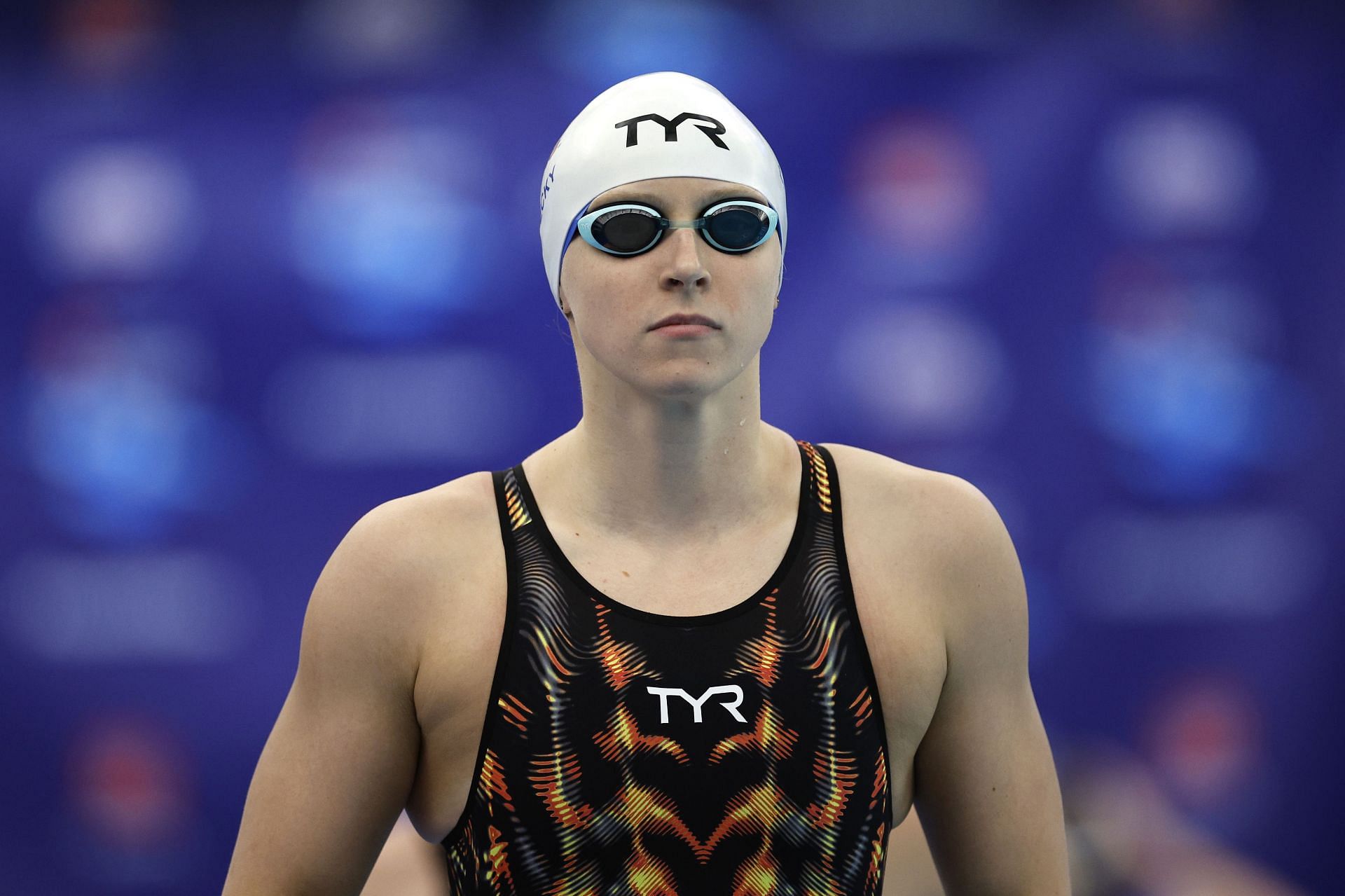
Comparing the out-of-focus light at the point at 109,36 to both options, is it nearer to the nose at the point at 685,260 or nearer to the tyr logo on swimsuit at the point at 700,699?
the nose at the point at 685,260

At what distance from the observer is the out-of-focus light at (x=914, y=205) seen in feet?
13.5

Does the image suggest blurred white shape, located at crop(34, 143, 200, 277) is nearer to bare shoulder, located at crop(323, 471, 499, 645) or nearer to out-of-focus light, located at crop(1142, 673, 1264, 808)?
bare shoulder, located at crop(323, 471, 499, 645)

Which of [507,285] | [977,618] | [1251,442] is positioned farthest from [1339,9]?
[977,618]

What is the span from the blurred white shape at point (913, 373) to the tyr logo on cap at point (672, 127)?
2207 millimetres

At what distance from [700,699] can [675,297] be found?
23.3 inches

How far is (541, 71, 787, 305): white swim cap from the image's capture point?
6.39 ft

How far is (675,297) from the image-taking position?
186 cm

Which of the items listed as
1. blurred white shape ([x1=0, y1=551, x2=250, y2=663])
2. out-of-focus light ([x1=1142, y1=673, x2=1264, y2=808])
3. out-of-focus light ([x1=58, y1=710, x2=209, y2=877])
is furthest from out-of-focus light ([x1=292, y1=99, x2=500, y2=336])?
out-of-focus light ([x1=1142, y1=673, x2=1264, y2=808])

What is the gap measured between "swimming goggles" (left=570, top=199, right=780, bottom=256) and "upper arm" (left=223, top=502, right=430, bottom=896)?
55cm

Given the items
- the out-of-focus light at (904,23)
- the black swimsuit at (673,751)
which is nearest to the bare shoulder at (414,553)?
the black swimsuit at (673,751)

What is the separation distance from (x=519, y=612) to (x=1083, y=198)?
113 inches

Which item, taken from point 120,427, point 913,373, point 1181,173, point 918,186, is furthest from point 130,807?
point 1181,173

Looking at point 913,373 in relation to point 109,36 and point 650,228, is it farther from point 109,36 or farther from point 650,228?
point 109,36

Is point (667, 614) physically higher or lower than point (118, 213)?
lower
